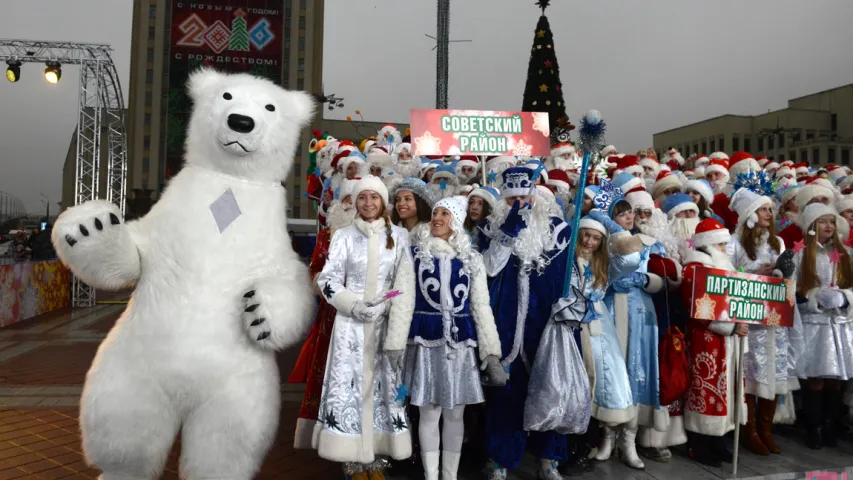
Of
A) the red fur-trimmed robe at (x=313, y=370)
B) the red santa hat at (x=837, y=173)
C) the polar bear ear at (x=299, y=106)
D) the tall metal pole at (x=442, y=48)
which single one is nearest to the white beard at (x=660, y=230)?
→ the red fur-trimmed robe at (x=313, y=370)

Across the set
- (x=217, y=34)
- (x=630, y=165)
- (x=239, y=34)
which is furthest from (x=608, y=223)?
(x=217, y=34)

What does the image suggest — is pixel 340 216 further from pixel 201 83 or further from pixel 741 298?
pixel 741 298

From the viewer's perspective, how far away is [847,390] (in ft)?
15.0

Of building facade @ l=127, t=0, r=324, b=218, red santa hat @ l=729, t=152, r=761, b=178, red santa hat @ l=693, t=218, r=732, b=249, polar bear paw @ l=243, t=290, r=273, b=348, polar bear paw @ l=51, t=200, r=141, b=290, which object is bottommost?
polar bear paw @ l=243, t=290, r=273, b=348

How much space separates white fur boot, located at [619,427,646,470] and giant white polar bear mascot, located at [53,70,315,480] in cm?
232

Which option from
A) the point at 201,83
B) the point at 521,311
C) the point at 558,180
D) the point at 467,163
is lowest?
the point at 521,311

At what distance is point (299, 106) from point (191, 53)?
45.8 metres

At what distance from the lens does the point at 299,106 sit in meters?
3.01

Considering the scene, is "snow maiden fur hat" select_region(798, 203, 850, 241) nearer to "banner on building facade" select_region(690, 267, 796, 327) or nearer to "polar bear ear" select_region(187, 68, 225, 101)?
"banner on building facade" select_region(690, 267, 796, 327)

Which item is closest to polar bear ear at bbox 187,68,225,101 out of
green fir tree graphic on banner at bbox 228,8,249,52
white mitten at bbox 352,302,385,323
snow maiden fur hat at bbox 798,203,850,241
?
white mitten at bbox 352,302,385,323

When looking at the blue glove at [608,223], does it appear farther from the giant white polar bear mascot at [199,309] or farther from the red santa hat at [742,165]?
the red santa hat at [742,165]

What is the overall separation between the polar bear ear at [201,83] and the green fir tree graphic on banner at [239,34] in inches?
1721

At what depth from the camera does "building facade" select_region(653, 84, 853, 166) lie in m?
29.0

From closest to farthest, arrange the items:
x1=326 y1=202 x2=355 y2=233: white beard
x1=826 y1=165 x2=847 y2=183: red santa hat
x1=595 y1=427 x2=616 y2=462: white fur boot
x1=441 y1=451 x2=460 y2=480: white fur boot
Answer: x1=441 y1=451 x2=460 y2=480: white fur boot < x1=595 y1=427 x2=616 y2=462: white fur boot < x1=326 y1=202 x2=355 y2=233: white beard < x1=826 y1=165 x2=847 y2=183: red santa hat
